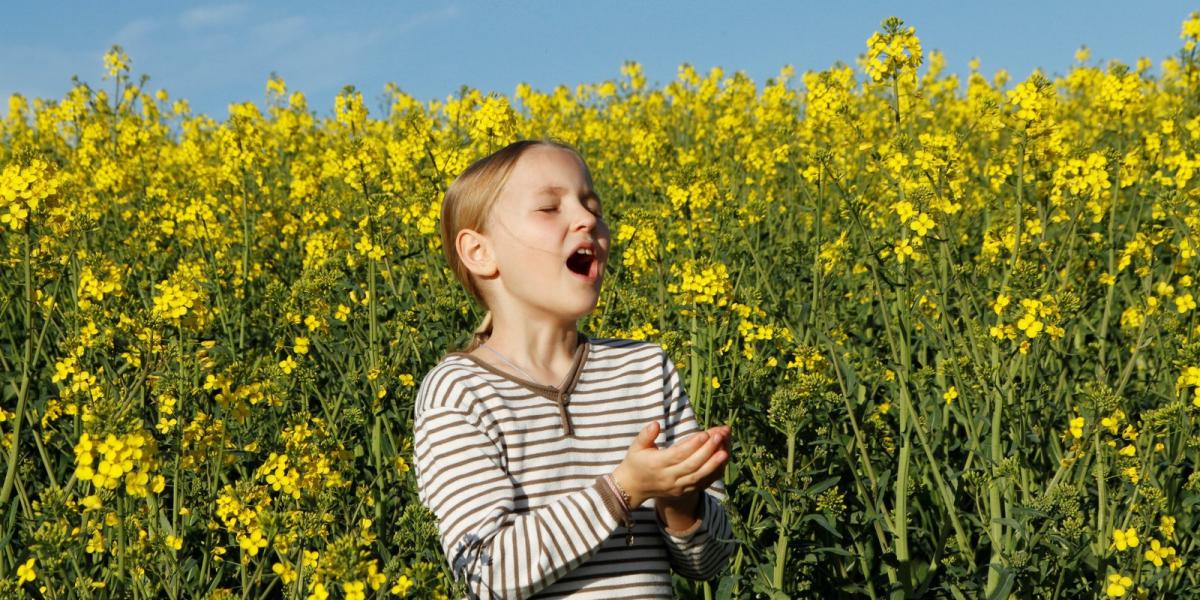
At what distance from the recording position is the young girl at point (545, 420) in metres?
1.70

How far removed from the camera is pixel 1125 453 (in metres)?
3.09

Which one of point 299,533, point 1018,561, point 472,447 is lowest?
point 1018,561

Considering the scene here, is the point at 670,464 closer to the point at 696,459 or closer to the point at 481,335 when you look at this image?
the point at 696,459

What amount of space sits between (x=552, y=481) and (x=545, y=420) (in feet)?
0.31

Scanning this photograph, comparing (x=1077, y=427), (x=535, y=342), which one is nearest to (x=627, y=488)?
(x=535, y=342)

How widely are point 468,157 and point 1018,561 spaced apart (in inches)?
106

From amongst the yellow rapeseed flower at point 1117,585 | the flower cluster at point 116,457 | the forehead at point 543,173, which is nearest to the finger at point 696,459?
the forehead at point 543,173

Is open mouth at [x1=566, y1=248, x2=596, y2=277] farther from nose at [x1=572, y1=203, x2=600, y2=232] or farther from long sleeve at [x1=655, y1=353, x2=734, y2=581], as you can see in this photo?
long sleeve at [x1=655, y1=353, x2=734, y2=581]

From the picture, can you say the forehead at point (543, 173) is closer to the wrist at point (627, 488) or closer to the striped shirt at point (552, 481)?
the striped shirt at point (552, 481)

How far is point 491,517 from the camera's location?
172cm

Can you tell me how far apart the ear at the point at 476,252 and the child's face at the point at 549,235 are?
0.03 m

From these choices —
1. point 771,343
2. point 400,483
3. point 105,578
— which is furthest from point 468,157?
point 105,578

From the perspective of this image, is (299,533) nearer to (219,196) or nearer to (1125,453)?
Result: (1125,453)

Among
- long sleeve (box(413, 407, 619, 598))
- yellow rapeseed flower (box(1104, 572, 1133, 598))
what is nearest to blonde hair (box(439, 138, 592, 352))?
long sleeve (box(413, 407, 619, 598))
